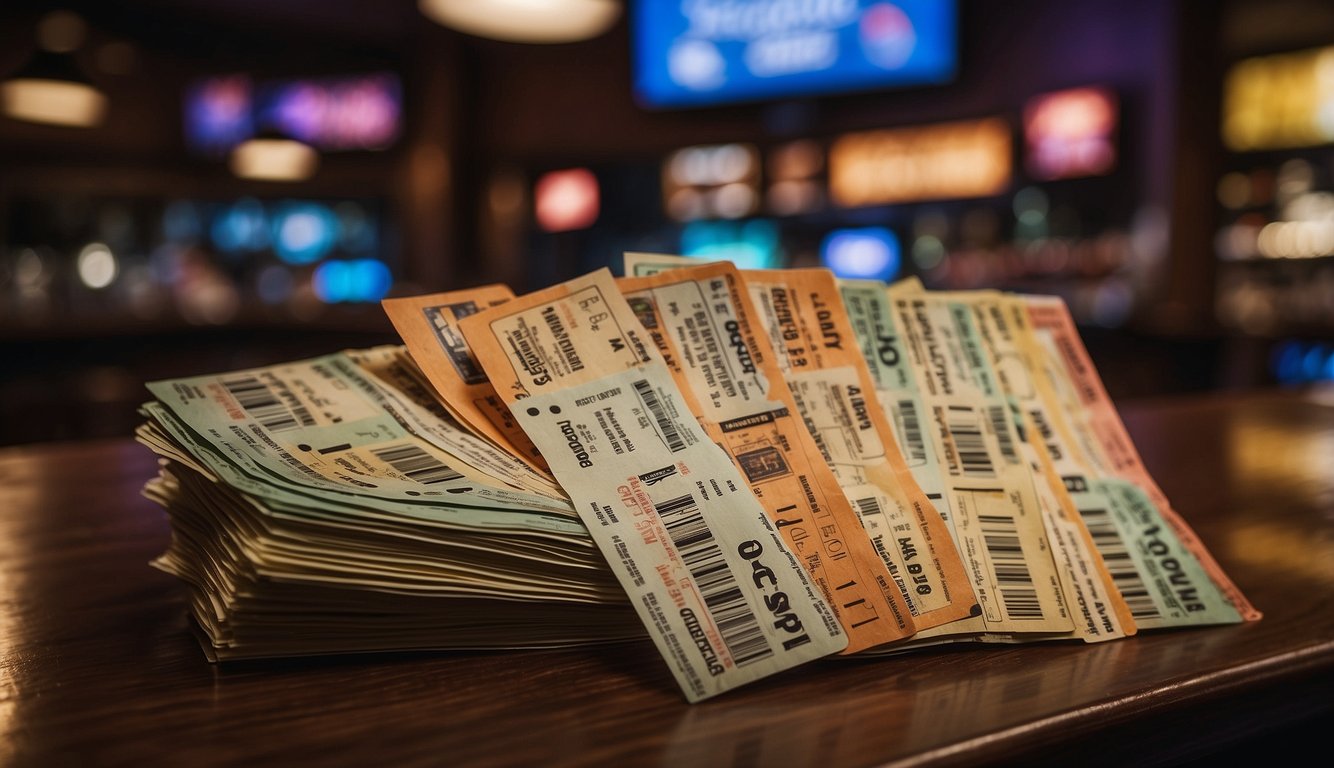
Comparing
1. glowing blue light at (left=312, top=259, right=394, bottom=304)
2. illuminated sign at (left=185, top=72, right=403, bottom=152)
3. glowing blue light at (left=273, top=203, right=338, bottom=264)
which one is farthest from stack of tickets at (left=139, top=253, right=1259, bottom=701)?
glowing blue light at (left=273, top=203, right=338, bottom=264)

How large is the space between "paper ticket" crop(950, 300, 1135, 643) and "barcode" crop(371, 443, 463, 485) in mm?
361

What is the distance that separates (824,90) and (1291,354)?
9.80 feet

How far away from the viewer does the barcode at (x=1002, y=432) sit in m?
0.64

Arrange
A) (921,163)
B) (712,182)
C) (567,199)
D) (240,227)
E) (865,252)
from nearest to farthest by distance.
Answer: (921,163) < (865,252) < (712,182) < (567,199) < (240,227)

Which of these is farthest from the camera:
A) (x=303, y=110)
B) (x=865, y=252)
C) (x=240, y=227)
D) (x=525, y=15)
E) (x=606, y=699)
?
(x=240, y=227)

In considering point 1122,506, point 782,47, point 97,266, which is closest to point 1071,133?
point 782,47

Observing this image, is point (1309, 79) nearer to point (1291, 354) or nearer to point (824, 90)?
point (1291, 354)

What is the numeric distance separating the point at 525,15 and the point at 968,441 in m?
3.52

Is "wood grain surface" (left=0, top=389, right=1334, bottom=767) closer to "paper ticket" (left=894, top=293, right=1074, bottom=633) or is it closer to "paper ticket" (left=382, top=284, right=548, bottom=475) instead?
"paper ticket" (left=894, top=293, right=1074, bottom=633)

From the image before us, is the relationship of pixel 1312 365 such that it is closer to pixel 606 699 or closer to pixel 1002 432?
pixel 1002 432

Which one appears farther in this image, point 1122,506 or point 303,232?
point 303,232

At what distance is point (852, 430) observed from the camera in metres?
0.62

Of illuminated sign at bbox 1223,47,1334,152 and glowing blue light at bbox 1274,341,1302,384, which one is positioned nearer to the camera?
glowing blue light at bbox 1274,341,1302,384

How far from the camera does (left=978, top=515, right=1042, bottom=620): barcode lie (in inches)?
21.9
